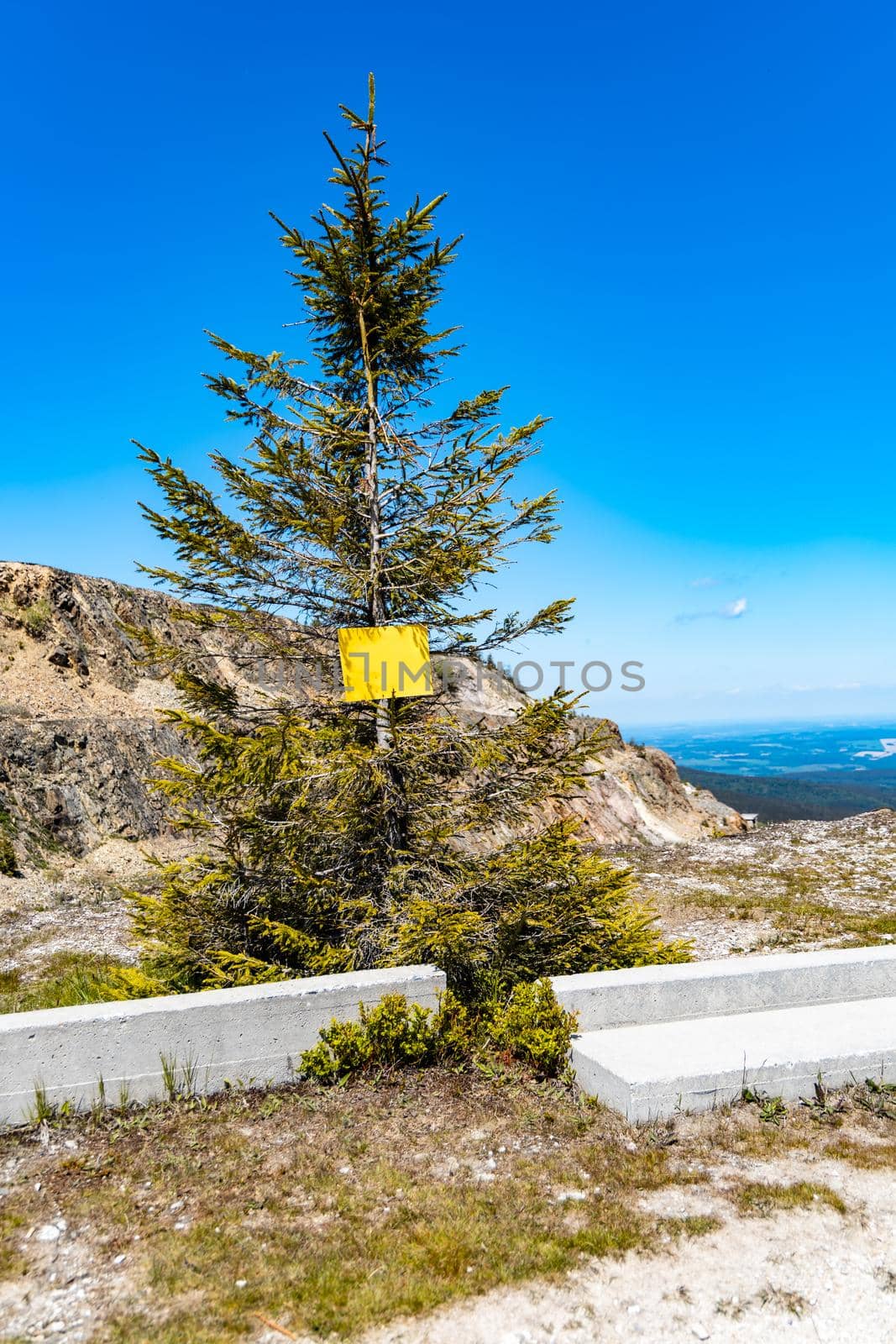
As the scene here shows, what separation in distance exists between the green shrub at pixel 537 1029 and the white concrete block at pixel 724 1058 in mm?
166

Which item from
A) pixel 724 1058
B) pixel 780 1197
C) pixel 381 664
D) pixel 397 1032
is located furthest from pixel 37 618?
pixel 780 1197

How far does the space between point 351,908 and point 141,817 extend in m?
16.5

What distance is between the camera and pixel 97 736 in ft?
73.8

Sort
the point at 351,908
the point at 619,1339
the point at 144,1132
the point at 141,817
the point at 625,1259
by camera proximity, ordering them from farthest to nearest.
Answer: the point at 141,817 < the point at 351,908 < the point at 144,1132 < the point at 625,1259 < the point at 619,1339

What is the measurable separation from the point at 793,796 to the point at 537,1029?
140 metres

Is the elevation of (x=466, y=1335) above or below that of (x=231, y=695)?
below

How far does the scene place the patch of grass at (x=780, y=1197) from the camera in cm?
429

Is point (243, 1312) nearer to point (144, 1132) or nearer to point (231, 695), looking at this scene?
point (144, 1132)

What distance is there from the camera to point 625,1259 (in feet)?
12.8

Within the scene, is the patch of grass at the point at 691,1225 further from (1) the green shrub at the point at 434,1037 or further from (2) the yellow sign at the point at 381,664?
(2) the yellow sign at the point at 381,664

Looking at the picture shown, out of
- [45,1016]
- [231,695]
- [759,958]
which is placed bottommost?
[759,958]

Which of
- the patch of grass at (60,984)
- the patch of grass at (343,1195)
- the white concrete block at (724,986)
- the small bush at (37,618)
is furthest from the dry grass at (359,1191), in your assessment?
the small bush at (37,618)

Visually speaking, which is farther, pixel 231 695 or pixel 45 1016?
pixel 231 695

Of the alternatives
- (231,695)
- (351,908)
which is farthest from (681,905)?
(231,695)
